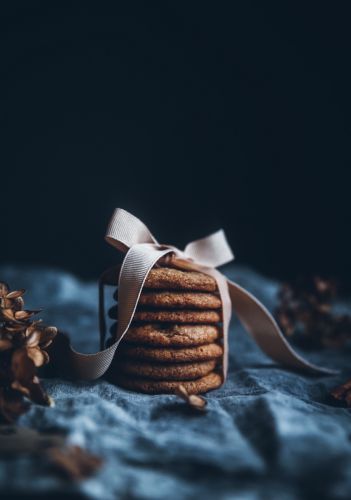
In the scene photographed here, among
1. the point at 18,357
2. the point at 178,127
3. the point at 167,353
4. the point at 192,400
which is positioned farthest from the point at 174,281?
the point at 178,127

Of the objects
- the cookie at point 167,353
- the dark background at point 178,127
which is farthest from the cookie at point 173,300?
the dark background at point 178,127

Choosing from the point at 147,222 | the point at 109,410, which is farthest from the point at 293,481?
the point at 147,222

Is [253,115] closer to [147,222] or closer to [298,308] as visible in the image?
[147,222]

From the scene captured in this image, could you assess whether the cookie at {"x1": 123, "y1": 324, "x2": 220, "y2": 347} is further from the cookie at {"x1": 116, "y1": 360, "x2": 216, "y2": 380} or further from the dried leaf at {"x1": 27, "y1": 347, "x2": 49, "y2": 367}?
the dried leaf at {"x1": 27, "y1": 347, "x2": 49, "y2": 367}

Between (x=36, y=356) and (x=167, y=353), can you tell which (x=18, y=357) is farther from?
(x=167, y=353)

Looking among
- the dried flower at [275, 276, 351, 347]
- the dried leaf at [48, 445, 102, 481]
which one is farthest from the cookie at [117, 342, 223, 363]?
the dried flower at [275, 276, 351, 347]
